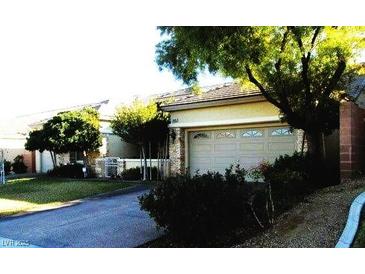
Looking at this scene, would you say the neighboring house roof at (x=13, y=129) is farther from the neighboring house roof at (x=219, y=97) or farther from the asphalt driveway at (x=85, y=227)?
the asphalt driveway at (x=85, y=227)

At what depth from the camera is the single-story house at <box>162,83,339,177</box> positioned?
46.5 feet

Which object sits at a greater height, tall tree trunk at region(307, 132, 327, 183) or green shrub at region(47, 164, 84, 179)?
tall tree trunk at region(307, 132, 327, 183)

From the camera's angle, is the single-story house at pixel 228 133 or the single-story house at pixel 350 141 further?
the single-story house at pixel 228 133

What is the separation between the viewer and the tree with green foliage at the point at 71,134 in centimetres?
1900

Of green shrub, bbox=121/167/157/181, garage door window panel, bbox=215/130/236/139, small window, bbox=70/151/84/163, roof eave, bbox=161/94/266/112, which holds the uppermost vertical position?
roof eave, bbox=161/94/266/112

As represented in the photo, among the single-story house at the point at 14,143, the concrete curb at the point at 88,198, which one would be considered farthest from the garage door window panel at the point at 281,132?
the single-story house at the point at 14,143

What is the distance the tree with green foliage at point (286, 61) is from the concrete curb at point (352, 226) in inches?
167

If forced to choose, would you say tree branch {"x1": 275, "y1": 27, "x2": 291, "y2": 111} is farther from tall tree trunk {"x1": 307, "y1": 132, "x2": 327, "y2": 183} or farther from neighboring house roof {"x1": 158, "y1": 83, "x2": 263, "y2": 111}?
neighboring house roof {"x1": 158, "y1": 83, "x2": 263, "y2": 111}

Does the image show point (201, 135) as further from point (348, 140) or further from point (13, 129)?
point (13, 129)

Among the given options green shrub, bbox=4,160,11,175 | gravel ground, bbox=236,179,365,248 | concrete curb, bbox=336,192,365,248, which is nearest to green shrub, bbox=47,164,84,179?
green shrub, bbox=4,160,11,175

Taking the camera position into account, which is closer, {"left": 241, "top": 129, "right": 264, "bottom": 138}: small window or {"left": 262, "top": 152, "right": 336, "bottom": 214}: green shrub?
{"left": 262, "top": 152, "right": 336, "bottom": 214}: green shrub

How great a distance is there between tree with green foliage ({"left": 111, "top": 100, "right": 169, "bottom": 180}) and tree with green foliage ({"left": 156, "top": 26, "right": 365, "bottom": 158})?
498 cm

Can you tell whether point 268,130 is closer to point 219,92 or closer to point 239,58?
point 219,92

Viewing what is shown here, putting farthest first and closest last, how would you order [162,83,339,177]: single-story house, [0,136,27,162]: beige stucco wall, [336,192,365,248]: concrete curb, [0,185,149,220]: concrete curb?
[0,136,27,162]: beige stucco wall < [162,83,339,177]: single-story house < [0,185,149,220]: concrete curb < [336,192,365,248]: concrete curb
